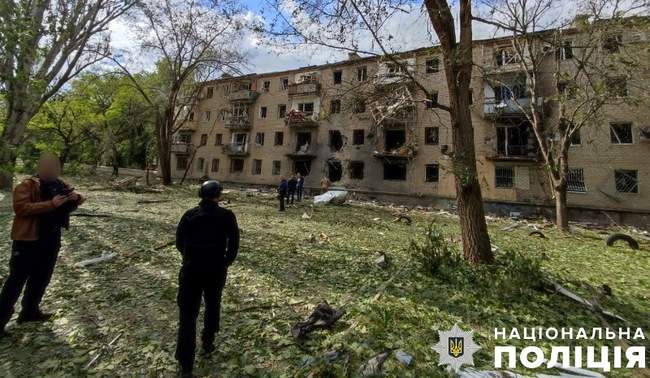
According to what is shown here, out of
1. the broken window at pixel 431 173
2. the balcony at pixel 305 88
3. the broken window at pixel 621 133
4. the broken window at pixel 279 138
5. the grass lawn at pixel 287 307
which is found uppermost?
the balcony at pixel 305 88

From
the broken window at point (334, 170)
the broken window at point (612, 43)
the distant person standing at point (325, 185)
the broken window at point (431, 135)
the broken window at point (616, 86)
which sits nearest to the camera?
the broken window at point (616, 86)

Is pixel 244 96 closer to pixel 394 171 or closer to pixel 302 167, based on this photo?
pixel 302 167

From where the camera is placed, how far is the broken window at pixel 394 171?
26750mm

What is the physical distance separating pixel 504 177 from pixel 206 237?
25.0 m

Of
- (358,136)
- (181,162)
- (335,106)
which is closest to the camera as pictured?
(335,106)

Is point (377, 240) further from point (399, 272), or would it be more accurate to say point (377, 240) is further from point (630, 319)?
point (630, 319)

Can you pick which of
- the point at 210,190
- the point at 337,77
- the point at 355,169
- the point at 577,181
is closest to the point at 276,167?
the point at 355,169

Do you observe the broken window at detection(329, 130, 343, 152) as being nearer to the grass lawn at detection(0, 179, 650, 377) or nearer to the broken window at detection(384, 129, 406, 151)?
the broken window at detection(384, 129, 406, 151)

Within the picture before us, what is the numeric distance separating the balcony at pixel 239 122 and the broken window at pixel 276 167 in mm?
6005

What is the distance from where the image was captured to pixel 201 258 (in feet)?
10.2

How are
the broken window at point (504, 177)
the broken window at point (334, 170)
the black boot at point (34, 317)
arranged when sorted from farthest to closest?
the broken window at point (334, 170) < the broken window at point (504, 177) < the black boot at point (34, 317)

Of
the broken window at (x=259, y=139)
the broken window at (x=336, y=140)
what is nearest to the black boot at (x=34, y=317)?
the broken window at (x=336, y=140)

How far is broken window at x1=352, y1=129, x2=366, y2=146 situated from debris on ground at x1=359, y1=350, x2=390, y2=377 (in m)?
26.4

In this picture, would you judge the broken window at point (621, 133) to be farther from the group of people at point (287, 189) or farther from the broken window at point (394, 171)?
the group of people at point (287, 189)
